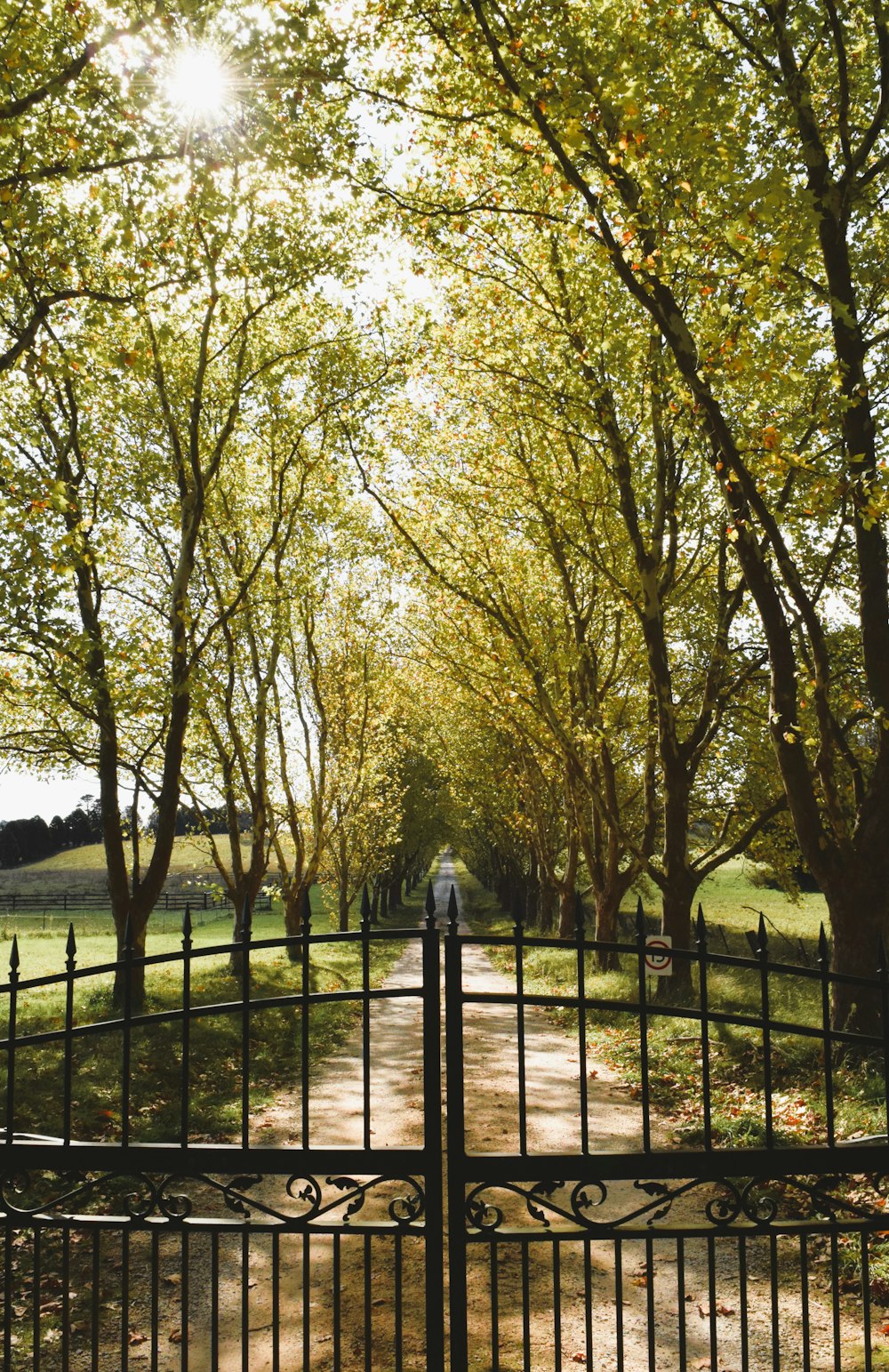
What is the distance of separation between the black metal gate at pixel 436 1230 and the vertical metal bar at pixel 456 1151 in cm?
1

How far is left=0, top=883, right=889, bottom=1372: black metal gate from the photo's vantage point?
14.2 ft

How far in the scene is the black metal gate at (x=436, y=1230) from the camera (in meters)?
4.34

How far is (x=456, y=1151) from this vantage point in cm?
431

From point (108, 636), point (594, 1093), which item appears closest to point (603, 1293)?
point (594, 1093)

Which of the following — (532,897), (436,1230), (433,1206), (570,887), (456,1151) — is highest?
(456,1151)

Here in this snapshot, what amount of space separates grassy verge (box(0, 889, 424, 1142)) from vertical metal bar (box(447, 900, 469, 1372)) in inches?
30.1

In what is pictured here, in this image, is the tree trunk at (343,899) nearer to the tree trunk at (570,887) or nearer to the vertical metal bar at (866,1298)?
the tree trunk at (570,887)

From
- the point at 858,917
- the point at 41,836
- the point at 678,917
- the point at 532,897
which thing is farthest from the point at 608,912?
the point at 41,836

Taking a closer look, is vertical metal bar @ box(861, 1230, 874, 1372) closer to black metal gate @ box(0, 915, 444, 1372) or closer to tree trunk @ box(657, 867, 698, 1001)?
black metal gate @ box(0, 915, 444, 1372)

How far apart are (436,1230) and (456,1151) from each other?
0.43 metres

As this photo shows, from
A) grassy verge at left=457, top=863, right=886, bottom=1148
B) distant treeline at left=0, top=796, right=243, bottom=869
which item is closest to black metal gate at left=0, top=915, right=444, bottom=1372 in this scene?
grassy verge at left=457, top=863, right=886, bottom=1148

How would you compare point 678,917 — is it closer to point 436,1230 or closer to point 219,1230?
point 436,1230

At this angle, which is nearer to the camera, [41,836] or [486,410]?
[486,410]

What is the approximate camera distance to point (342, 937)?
14.2ft
